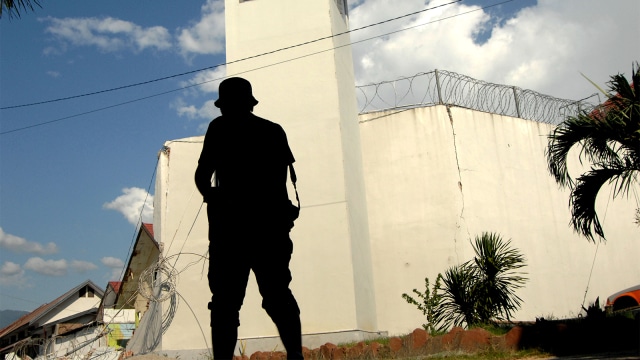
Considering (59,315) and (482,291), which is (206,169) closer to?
(482,291)

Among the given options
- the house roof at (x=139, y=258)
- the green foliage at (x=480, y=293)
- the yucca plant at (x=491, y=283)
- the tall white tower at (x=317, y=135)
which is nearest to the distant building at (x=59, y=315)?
the house roof at (x=139, y=258)

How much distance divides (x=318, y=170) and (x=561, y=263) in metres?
6.51

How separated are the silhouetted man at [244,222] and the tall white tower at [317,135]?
28.8 feet

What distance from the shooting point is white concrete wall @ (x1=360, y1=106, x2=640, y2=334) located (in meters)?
14.4

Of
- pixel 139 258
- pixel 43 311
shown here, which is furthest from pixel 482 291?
pixel 43 311

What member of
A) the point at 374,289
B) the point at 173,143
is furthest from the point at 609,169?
the point at 173,143

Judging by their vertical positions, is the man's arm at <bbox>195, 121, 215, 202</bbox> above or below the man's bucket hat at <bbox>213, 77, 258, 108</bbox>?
below

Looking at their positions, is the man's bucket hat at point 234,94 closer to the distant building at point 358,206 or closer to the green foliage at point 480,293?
the green foliage at point 480,293

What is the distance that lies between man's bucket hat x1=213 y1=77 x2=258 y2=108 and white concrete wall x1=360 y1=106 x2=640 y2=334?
1043 centimetres

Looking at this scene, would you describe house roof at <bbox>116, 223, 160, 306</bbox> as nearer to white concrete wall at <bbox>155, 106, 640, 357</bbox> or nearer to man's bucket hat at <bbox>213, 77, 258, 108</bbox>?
white concrete wall at <bbox>155, 106, 640, 357</bbox>

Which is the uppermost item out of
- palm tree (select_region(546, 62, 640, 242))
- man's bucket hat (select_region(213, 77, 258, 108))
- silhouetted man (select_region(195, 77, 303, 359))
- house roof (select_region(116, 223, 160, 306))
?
house roof (select_region(116, 223, 160, 306))

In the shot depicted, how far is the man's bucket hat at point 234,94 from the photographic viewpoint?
175 inches

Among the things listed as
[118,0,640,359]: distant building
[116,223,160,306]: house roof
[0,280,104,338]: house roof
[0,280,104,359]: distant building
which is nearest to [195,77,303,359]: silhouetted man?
[118,0,640,359]: distant building

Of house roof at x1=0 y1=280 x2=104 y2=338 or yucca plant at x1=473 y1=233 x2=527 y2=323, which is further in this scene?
house roof at x1=0 y1=280 x2=104 y2=338
